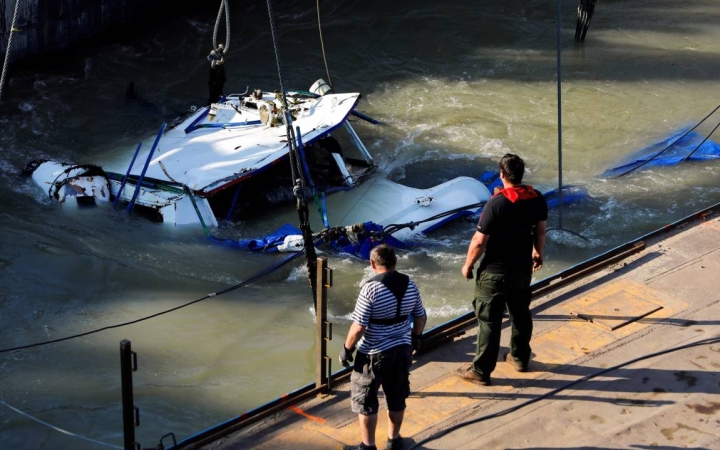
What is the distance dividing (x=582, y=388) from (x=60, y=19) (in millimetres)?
14521

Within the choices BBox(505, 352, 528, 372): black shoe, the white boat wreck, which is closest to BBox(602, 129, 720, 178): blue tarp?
the white boat wreck

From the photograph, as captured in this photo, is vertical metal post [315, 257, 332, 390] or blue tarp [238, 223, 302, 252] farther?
blue tarp [238, 223, 302, 252]

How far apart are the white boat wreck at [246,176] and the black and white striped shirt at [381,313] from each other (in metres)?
5.37

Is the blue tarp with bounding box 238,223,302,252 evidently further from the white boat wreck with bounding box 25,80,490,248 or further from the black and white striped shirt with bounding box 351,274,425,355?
the black and white striped shirt with bounding box 351,274,425,355

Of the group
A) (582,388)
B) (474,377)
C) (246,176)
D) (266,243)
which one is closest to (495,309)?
(474,377)

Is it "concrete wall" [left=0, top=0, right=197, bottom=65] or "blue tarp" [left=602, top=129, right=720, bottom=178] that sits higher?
"concrete wall" [left=0, top=0, right=197, bottom=65]

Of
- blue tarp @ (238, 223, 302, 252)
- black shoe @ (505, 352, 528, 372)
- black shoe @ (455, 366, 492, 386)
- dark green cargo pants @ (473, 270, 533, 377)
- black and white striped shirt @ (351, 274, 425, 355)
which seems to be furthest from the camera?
blue tarp @ (238, 223, 302, 252)

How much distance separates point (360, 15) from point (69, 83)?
6.90 metres

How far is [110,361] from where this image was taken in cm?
838

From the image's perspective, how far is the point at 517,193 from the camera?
5.70 metres

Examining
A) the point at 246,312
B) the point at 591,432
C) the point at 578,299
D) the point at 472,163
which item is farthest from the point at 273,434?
the point at 472,163

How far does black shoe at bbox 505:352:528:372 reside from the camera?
629 cm

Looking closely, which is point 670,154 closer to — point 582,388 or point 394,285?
point 582,388

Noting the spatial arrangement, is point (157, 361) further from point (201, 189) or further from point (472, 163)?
point (472, 163)
